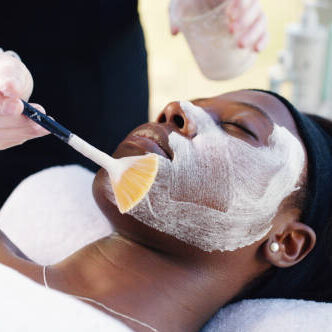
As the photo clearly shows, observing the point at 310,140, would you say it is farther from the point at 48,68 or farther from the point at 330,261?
the point at 48,68

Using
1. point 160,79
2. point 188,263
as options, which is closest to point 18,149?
point 188,263

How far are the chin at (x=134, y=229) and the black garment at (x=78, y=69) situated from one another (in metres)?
0.41

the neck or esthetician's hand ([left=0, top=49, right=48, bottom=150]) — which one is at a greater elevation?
esthetician's hand ([left=0, top=49, right=48, bottom=150])

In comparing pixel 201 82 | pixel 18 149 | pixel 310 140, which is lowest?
pixel 201 82

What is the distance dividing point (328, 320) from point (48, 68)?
852mm

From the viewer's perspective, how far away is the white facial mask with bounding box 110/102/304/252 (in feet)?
2.83

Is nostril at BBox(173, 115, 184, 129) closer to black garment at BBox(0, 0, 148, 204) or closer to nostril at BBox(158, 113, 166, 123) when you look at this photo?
nostril at BBox(158, 113, 166, 123)

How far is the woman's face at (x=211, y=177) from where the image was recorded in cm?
86

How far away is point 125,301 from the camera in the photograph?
2.84 ft

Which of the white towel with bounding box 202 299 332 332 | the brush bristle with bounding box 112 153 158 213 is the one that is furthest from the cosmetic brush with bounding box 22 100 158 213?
the white towel with bounding box 202 299 332 332

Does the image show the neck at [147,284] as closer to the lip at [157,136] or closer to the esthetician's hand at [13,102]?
the lip at [157,136]

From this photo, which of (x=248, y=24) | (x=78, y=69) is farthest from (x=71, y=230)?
(x=248, y=24)

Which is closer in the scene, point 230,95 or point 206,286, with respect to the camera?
point 206,286

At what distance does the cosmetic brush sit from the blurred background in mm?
1762
